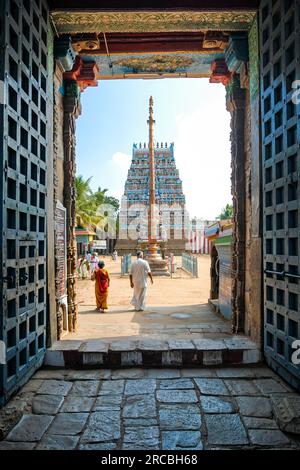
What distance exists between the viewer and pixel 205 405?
307 cm

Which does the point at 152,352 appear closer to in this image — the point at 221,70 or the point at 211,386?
the point at 211,386

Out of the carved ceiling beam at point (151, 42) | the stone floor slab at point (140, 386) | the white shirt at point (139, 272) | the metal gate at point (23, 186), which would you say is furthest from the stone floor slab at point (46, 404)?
the white shirt at point (139, 272)

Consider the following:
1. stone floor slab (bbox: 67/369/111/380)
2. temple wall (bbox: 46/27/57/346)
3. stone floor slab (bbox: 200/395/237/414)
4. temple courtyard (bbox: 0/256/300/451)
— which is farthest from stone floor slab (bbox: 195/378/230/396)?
temple wall (bbox: 46/27/57/346)

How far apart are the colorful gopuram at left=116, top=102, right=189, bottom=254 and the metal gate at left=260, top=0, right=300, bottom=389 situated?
131 ft

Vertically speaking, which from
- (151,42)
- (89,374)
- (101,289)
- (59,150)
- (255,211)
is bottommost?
(89,374)

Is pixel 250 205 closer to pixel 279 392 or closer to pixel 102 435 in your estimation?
pixel 279 392

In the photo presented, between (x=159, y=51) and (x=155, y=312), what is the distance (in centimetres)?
523

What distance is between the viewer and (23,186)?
3.50 meters

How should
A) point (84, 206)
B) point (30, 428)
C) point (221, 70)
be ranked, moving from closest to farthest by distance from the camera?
point (30, 428) < point (221, 70) < point (84, 206)

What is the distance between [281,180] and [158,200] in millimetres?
42127

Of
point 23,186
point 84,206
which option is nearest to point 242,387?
point 23,186

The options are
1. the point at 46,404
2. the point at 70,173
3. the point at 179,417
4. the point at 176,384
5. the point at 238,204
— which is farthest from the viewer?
the point at 70,173

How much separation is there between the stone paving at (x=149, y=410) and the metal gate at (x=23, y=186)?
1.24 ft

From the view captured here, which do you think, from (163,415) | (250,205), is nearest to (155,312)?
(250,205)
